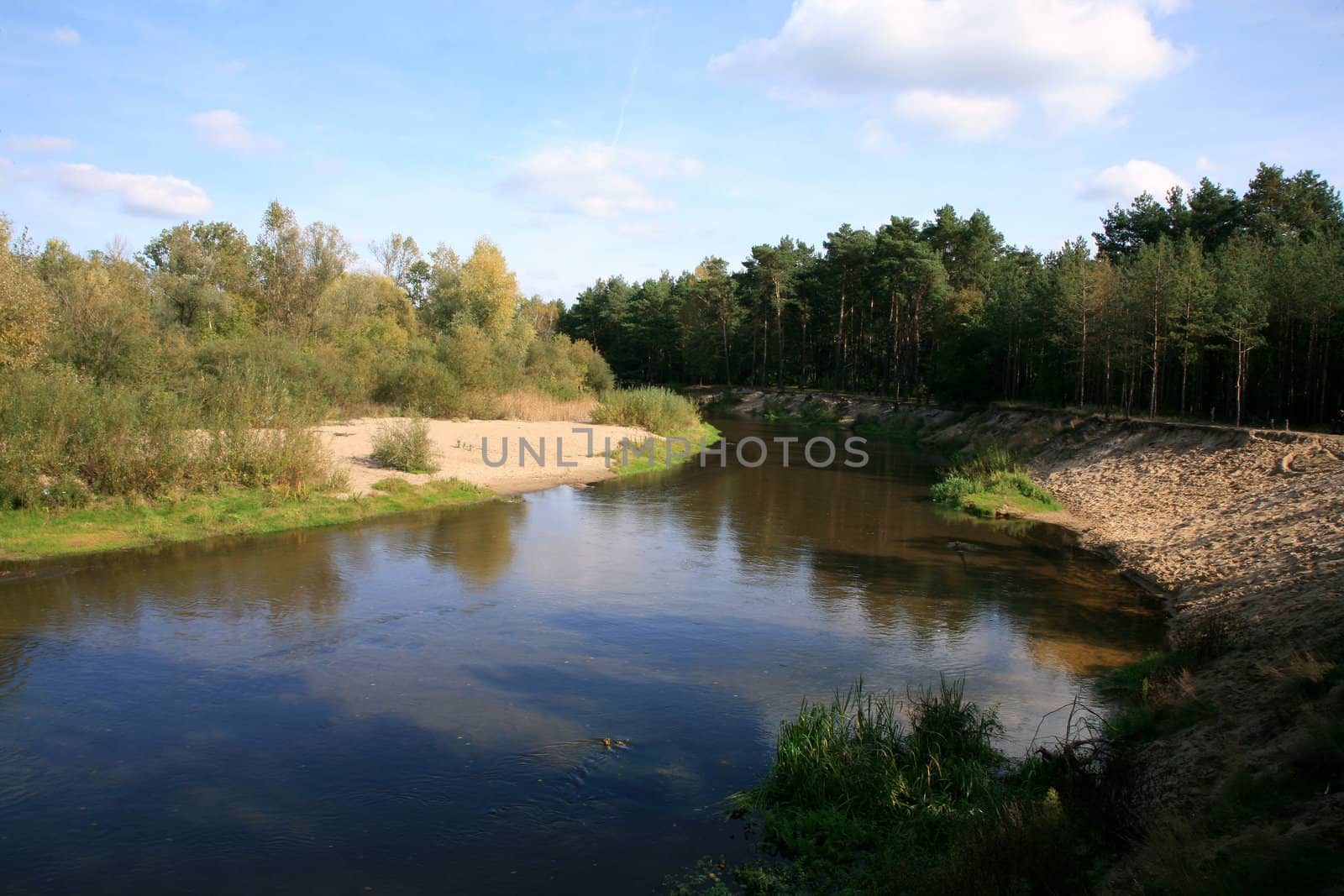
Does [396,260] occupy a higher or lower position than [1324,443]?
higher

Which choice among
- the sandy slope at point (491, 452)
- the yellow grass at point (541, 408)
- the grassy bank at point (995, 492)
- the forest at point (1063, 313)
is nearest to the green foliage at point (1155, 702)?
the grassy bank at point (995, 492)

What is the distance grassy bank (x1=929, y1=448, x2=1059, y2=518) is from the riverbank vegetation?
1837cm

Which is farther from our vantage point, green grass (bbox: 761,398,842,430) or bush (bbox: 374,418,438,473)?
green grass (bbox: 761,398,842,430)

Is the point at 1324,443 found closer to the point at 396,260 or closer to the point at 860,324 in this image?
the point at 860,324

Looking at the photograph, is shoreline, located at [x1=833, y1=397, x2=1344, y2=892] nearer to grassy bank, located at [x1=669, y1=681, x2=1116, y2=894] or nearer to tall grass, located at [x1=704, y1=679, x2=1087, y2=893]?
grassy bank, located at [x1=669, y1=681, x2=1116, y2=894]

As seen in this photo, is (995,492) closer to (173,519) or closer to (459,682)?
(459,682)

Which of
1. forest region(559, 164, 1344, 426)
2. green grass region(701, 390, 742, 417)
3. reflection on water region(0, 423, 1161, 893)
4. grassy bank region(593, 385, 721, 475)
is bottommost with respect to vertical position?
reflection on water region(0, 423, 1161, 893)

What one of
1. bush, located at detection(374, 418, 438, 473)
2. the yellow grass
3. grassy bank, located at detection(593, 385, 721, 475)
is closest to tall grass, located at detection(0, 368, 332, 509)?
bush, located at detection(374, 418, 438, 473)

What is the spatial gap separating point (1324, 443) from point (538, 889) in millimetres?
25218

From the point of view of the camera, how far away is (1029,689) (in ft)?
37.9

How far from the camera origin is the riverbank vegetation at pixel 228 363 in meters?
18.9

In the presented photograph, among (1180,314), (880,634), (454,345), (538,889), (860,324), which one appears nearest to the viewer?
(538,889)

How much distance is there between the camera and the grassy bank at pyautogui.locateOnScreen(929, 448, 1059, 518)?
26.8 meters

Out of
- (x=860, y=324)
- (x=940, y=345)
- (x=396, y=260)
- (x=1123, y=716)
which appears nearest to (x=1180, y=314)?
(x=940, y=345)
